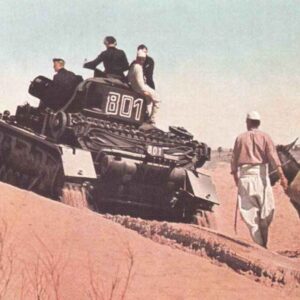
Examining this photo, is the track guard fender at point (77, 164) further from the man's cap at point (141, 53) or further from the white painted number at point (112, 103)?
the man's cap at point (141, 53)

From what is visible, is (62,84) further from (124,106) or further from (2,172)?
(2,172)

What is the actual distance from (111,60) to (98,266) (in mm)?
6421

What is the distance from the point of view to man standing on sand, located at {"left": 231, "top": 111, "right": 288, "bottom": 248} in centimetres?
828

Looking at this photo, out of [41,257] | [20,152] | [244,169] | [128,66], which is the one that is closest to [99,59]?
[128,66]

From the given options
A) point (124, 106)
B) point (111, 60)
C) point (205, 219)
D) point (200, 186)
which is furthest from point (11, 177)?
point (205, 219)

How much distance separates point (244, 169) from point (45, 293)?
12.5 feet

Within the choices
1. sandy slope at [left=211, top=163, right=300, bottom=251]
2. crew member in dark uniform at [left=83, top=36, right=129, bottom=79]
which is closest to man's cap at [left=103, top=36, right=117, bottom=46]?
crew member in dark uniform at [left=83, top=36, right=129, bottom=79]

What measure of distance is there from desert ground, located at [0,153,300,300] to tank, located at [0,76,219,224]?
8.22ft

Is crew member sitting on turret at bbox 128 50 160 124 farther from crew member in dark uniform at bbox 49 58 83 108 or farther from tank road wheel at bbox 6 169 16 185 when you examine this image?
tank road wheel at bbox 6 169 16 185

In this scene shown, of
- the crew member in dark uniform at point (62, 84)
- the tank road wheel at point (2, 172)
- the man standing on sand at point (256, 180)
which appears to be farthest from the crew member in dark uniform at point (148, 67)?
the man standing on sand at point (256, 180)

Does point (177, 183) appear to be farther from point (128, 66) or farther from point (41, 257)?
point (41, 257)

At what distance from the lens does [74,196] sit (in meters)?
9.81

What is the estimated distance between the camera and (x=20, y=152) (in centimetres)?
1155

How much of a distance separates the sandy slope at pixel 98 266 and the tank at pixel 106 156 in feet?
10.4
